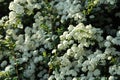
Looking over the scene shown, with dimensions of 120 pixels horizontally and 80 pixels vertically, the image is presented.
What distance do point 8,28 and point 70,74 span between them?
133 cm

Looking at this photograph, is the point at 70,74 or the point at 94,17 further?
the point at 94,17

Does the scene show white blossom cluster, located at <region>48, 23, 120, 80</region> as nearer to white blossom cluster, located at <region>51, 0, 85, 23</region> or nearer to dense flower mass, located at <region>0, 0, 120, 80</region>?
dense flower mass, located at <region>0, 0, 120, 80</region>

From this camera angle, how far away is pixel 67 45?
203 inches

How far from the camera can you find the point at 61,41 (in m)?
5.25

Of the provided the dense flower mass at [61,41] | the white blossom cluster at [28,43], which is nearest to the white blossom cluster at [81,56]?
the dense flower mass at [61,41]

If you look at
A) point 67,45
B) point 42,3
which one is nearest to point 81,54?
point 67,45

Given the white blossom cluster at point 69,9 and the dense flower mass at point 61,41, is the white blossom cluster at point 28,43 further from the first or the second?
the white blossom cluster at point 69,9

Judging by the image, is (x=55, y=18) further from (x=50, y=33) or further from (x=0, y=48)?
(x=0, y=48)

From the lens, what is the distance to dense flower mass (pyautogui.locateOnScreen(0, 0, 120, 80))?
4.97 meters

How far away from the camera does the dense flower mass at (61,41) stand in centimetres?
497

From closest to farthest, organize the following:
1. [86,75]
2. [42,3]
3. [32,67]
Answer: [86,75], [32,67], [42,3]

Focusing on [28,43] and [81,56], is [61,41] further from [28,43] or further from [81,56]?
[28,43]

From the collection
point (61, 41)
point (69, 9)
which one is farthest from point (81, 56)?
point (69, 9)

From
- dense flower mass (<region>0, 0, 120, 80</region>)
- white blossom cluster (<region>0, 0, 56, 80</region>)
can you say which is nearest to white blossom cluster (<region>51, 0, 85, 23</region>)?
dense flower mass (<region>0, 0, 120, 80</region>)
